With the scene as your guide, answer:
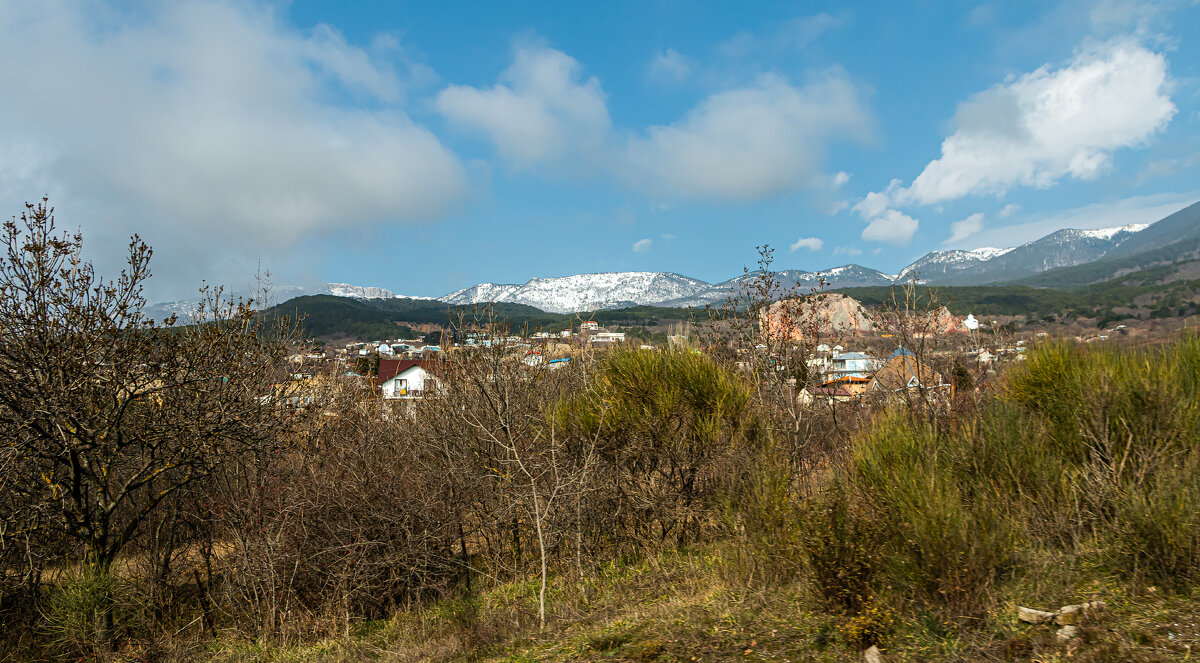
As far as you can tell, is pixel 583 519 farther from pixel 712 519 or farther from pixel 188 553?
pixel 188 553

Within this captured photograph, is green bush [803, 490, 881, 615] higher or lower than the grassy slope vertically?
higher

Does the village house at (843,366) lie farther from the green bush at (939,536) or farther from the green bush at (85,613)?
the green bush at (85,613)

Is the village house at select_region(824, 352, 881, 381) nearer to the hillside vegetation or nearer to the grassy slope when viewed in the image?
the hillside vegetation

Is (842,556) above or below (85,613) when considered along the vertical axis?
above

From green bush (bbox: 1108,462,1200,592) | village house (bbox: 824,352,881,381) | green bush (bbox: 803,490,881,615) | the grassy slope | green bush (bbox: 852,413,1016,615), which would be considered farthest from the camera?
village house (bbox: 824,352,881,381)

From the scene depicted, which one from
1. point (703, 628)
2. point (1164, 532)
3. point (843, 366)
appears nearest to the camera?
point (1164, 532)

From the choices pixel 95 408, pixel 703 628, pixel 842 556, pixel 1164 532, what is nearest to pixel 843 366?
pixel 1164 532

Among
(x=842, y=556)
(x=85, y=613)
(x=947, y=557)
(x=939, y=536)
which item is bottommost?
(x=85, y=613)

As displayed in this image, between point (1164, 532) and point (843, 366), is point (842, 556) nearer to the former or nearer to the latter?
point (1164, 532)

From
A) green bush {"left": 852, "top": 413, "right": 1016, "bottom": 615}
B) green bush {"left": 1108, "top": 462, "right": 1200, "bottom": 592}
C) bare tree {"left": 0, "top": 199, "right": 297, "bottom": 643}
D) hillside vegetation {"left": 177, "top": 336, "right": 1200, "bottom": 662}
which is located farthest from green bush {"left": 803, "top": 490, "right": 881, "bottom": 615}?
bare tree {"left": 0, "top": 199, "right": 297, "bottom": 643}

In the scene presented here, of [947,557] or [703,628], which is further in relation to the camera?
[703,628]

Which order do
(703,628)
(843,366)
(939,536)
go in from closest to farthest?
(939,536), (703,628), (843,366)

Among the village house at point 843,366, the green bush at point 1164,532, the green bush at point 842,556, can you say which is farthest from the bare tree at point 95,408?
the village house at point 843,366

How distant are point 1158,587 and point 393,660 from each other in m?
6.86
